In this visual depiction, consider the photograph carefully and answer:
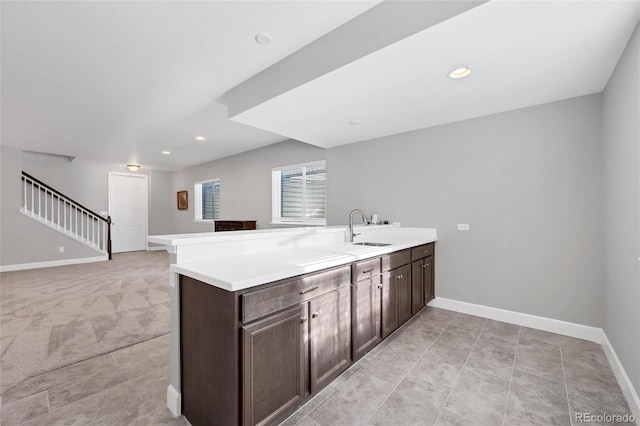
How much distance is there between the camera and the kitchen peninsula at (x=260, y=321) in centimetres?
137

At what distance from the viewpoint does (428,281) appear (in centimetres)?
342

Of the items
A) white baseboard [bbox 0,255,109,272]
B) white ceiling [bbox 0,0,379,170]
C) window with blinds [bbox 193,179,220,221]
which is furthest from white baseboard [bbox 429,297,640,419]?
white baseboard [bbox 0,255,109,272]

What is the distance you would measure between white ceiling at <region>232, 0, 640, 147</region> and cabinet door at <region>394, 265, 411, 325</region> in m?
1.73

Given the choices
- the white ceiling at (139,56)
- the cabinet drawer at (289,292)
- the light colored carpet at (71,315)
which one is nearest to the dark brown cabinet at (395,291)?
the cabinet drawer at (289,292)

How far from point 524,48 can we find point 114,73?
140 inches

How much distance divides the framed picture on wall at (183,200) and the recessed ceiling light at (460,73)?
7.81 meters

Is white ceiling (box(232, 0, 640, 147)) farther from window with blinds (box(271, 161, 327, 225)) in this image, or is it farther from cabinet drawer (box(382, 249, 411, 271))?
window with blinds (box(271, 161, 327, 225))

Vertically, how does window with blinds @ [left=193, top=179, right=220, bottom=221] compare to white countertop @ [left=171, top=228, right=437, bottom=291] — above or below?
above

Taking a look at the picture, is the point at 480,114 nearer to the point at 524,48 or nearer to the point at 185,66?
the point at 524,48

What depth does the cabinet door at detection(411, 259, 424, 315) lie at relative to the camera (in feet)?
9.95

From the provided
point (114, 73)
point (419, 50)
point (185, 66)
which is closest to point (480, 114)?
point (419, 50)

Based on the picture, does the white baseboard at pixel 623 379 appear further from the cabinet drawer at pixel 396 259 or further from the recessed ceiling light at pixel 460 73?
the recessed ceiling light at pixel 460 73

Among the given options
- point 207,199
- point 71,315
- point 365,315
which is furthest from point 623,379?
point 207,199

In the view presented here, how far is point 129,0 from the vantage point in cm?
180
